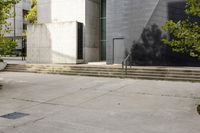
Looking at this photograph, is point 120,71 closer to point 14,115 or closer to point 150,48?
point 150,48

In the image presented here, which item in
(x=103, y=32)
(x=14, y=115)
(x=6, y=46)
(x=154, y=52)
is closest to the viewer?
(x=14, y=115)

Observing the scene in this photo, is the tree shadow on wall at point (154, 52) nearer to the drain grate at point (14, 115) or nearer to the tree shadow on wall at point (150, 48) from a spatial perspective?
the tree shadow on wall at point (150, 48)

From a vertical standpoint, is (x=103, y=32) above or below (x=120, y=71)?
above

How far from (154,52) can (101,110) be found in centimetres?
1330

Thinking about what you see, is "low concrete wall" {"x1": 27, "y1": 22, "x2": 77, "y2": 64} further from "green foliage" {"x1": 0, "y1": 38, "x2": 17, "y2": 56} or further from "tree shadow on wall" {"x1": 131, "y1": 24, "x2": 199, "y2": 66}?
"green foliage" {"x1": 0, "y1": 38, "x2": 17, "y2": 56}

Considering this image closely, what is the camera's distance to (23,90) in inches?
458

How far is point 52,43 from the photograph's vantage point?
960 inches

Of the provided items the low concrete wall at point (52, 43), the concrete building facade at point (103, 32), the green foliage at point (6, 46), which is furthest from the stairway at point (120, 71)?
the green foliage at point (6, 46)

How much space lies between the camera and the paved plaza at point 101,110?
609 centimetres

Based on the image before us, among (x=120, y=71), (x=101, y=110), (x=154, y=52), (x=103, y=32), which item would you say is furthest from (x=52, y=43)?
(x=101, y=110)

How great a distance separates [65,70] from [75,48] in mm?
4704

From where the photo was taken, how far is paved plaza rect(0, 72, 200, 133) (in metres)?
6.09

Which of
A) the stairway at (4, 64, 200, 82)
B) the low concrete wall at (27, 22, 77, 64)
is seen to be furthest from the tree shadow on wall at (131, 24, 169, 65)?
the low concrete wall at (27, 22, 77, 64)

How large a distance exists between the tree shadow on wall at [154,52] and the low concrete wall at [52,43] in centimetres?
624
